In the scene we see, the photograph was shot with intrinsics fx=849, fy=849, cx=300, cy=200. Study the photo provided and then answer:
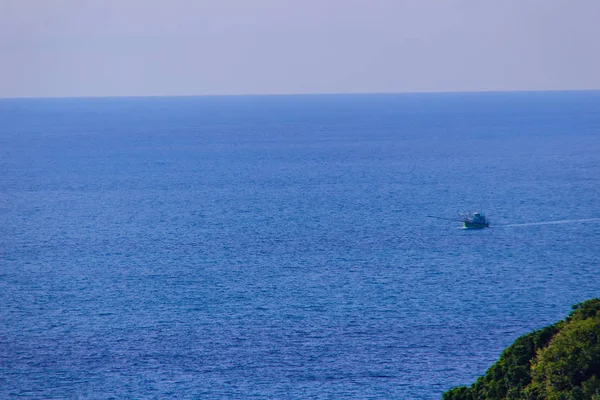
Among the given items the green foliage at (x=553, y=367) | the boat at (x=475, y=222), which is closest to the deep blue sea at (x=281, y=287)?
the boat at (x=475, y=222)

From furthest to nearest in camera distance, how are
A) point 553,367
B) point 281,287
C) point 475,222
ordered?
point 475,222, point 281,287, point 553,367

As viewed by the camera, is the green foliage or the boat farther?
the boat

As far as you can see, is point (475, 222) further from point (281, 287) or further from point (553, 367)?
point (553, 367)

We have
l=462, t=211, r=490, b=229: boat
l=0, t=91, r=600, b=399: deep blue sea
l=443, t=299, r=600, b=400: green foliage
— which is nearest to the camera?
l=443, t=299, r=600, b=400: green foliage

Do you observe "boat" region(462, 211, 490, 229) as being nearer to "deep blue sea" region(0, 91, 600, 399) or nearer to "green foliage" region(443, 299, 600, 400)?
"deep blue sea" region(0, 91, 600, 399)

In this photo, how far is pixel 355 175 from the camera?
7249 inches

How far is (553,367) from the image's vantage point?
3953 centimetres

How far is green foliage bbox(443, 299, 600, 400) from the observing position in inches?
1533

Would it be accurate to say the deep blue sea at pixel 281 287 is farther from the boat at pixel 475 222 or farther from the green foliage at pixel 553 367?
the green foliage at pixel 553 367

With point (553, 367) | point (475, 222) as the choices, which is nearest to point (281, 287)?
point (475, 222)

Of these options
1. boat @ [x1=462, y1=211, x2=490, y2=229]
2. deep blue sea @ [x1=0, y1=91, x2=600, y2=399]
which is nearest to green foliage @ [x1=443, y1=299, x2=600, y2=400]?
deep blue sea @ [x1=0, y1=91, x2=600, y2=399]

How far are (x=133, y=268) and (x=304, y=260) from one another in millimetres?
20611

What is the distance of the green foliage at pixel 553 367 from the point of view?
3895 centimetres

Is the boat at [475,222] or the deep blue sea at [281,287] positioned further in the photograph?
the boat at [475,222]
